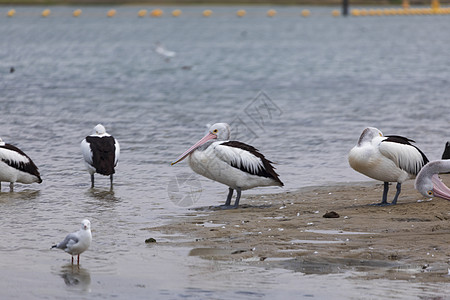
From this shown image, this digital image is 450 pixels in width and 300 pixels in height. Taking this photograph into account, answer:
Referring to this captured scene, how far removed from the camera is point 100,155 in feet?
39.4

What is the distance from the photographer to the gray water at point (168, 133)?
742 cm

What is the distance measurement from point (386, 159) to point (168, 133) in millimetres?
7780

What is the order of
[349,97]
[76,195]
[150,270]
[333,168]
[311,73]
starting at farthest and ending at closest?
1. [311,73]
2. [349,97]
3. [333,168]
4. [76,195]
5. [150,270]

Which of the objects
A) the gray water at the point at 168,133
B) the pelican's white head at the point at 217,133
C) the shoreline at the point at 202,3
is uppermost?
the pelican's white head at the point at 217,133

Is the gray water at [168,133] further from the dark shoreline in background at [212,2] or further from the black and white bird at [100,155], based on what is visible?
the dark shoreline in background at [212,2]

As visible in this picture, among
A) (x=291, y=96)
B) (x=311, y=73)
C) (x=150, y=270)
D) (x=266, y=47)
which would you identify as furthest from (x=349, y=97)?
(x=266, y=47)

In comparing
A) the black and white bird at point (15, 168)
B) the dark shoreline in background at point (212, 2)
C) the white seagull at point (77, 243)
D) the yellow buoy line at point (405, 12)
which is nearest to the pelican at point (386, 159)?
the white seagull at point (77, 243)

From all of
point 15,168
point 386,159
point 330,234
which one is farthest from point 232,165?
point 15,168

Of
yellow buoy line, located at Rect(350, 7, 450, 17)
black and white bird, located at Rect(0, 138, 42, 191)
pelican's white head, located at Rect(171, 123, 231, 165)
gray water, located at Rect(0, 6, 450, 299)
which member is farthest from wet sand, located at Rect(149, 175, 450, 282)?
yellow buoy line, located at Rect(350, 7, 450, 17)

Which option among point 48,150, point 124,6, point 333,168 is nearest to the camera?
point 333,168

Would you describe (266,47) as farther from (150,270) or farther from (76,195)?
(150,270)

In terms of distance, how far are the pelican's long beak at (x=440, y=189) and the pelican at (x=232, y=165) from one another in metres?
2.05

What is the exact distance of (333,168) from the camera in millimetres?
13328

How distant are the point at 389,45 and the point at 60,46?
20.8 metres
